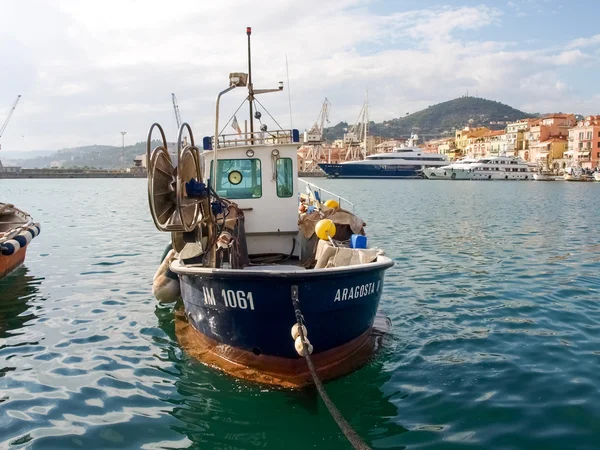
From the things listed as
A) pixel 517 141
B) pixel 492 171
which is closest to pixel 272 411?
pixel 492 171

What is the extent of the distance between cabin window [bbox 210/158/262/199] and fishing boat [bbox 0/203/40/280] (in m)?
6.78

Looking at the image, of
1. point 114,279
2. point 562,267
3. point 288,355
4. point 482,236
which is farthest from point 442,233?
point 288,355

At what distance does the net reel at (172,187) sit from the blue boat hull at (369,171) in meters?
105

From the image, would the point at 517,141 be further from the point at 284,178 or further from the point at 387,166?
the point at 284,178

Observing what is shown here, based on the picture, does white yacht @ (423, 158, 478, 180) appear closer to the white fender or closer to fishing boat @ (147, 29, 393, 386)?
fishing boat @ (147, 29, 393, 386)

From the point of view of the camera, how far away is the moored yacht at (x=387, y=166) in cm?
11300

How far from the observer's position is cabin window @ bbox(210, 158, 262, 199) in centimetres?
1131

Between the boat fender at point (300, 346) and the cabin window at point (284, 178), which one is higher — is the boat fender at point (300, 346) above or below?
below

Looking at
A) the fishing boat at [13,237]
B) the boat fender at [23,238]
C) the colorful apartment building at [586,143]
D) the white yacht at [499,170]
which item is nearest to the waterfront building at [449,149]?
the colorful apartment building at [586,143]

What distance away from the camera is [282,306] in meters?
7.02

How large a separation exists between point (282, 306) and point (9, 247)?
1036cm

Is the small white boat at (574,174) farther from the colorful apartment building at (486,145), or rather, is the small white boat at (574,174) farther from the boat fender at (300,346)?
the boat fender at (300,346)

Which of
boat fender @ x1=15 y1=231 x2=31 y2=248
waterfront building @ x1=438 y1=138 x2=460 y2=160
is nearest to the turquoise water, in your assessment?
boat fender @ x1=15 y1=231 x2=31 y2=248

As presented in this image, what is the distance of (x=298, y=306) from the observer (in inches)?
272
